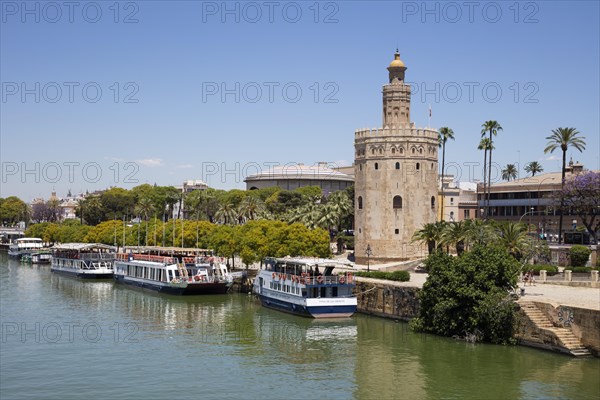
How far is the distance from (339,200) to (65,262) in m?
36.0

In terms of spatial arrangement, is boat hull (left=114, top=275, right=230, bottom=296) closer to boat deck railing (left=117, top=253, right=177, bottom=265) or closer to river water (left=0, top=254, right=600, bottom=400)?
boat deck railing (left=117, top=253, right=177, bottom=265)

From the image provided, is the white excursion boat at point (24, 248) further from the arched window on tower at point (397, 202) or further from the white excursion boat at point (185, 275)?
the arched window on tower at point (397, 202)

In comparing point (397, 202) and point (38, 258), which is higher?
point (397, 202)

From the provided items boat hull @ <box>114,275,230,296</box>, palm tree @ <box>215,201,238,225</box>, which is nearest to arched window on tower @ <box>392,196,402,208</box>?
boat hull @ <box>114,275,230,296</box>

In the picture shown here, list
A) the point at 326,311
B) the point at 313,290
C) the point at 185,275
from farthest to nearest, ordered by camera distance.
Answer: the point at 185,275 → the point at 313,290 → the point at 326,311

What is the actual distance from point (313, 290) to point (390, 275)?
7.62 m

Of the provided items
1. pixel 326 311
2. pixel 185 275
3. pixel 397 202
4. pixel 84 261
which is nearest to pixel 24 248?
pixel 84 261

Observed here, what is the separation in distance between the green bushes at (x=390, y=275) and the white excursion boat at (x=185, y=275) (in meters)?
14.3

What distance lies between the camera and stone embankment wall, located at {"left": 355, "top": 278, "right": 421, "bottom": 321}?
51125 millimetres

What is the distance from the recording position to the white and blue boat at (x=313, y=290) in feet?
174

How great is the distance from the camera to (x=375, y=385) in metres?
35.4

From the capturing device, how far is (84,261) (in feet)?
295

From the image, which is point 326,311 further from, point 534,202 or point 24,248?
point 24,248

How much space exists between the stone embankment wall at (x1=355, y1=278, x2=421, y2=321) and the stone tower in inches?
608
